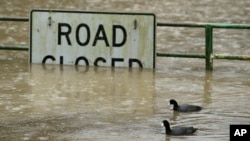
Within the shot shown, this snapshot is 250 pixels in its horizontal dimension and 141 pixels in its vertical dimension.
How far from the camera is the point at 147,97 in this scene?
11.6m

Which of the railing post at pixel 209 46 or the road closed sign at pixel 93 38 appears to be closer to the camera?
the railing post at pixel 209 46

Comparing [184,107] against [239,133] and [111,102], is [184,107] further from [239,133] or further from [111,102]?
[239,133]

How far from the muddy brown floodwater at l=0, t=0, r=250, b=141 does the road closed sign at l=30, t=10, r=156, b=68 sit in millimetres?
256

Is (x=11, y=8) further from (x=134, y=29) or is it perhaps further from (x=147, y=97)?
(x=147, y=97)

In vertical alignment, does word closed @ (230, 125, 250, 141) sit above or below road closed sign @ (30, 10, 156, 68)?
below

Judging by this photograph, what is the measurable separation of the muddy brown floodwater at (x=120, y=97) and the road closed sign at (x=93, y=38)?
0.84 feet

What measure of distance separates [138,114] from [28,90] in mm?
2232

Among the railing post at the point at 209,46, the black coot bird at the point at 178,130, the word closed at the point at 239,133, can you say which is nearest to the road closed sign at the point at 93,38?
the railing post at the point at 209,46

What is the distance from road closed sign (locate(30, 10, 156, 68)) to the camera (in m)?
14.4

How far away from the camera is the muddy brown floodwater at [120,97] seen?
369 inches

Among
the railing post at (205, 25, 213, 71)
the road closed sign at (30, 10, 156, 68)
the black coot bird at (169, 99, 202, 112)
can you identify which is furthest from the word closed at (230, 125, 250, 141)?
the road closed sign at (30, 10, 156, 68)

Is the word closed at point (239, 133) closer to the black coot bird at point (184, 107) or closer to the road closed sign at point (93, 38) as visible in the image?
the black coot bird at point (184, 107)

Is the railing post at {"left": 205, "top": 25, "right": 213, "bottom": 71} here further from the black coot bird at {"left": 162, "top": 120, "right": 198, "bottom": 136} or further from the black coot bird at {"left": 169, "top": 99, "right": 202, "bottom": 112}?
the black coot bird at {"left": 162, "top": 120, "right": 198, "bottom": 136}

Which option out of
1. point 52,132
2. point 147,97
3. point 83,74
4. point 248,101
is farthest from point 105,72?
point 52,132
